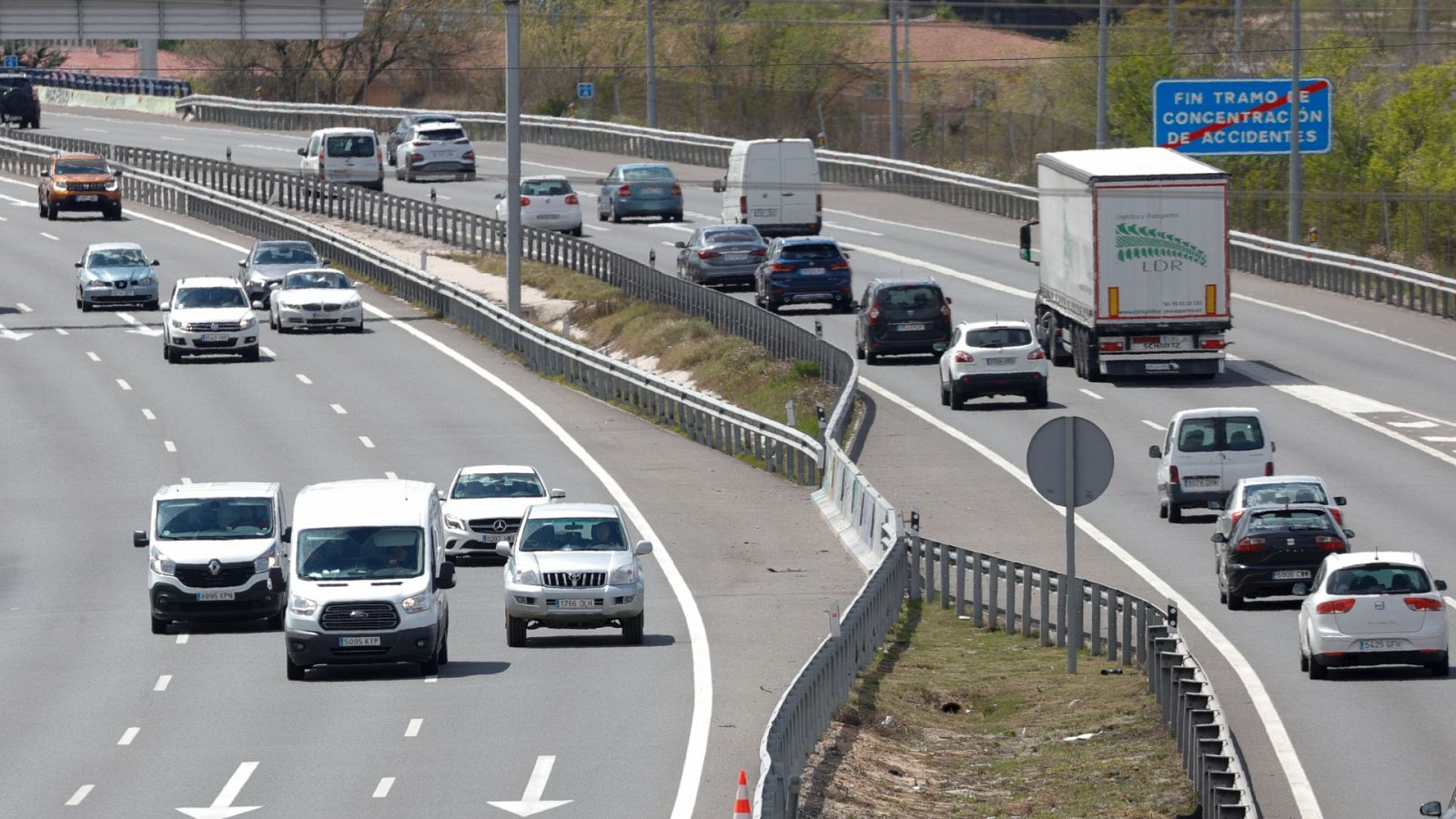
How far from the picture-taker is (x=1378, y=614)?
24219 millimetres

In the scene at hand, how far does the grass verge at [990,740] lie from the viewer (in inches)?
800

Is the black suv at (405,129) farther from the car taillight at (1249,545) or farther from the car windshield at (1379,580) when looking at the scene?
the car windshield at (1379,580)

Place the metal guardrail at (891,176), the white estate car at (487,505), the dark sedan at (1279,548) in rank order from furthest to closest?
the metal guardrail at (891,176)
the white estate car at (487,505)
the dark sedan at (1279,548)

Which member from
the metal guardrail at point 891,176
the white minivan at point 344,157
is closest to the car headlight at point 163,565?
the metal guardrail at point 891,176

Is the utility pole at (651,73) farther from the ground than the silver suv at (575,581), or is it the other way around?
the utility pole at (651,73)

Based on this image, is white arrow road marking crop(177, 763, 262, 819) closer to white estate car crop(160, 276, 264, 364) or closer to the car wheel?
the car wheel

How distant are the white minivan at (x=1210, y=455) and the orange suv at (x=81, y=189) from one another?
45.4m

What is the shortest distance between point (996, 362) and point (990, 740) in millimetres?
19122

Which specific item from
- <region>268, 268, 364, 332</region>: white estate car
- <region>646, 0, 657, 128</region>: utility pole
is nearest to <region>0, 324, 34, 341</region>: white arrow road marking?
<region>268, 268, 364, 332</region>: white estate car

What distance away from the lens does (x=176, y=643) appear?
27062 mm

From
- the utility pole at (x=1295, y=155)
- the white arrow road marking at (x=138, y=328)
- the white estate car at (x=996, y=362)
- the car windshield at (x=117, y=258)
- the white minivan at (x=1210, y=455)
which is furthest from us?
the car windshield at (x=117, y=258)

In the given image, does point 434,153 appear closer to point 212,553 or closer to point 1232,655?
point 212,553

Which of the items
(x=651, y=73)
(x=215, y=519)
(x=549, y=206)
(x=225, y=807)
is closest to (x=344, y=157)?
(x=549, y=206)

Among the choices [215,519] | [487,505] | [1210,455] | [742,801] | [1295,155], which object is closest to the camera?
[742,801]
